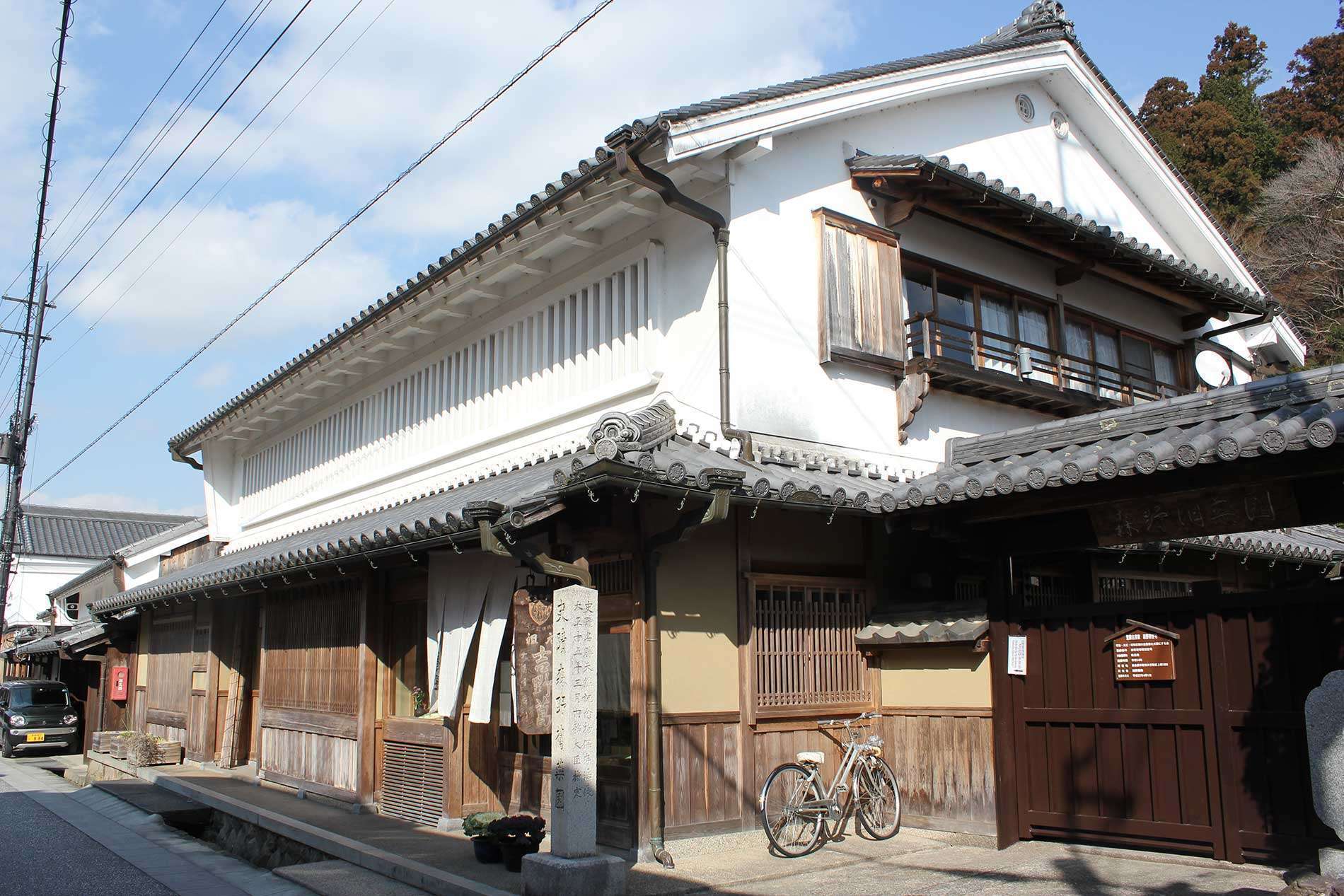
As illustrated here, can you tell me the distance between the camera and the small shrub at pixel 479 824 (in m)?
9.16

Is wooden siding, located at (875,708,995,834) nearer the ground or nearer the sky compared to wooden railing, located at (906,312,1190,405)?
nearer the ground

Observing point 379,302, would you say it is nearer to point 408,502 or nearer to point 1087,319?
point 408,502

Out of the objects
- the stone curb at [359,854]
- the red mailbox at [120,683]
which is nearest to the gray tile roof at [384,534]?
the stone curb at [359,854]

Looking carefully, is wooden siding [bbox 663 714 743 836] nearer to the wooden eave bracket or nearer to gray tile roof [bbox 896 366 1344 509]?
the wooden eave bracket

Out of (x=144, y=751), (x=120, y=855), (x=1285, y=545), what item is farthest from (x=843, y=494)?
(x=144, y=751)

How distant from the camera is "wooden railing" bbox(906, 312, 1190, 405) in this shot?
12.1m

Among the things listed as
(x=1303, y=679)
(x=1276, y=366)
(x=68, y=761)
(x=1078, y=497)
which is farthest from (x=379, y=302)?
(x=68, y=761)

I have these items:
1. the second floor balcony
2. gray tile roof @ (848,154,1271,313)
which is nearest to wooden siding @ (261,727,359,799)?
the second floor balcony

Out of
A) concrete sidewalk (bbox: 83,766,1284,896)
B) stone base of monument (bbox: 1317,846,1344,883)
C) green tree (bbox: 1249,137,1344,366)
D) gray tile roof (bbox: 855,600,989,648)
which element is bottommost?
concrete sidewalk (bbox: 83,766,1284,896)

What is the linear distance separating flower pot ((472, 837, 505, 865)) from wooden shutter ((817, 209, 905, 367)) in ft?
19.3

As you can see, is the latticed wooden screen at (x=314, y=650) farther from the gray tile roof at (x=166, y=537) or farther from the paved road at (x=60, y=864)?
the gray tile roof at (x=166, y=537)

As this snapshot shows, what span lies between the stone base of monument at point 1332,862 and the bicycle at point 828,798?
4058 millimetres

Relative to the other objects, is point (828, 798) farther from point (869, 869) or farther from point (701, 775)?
point (701, 775)

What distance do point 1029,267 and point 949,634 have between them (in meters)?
6.32
